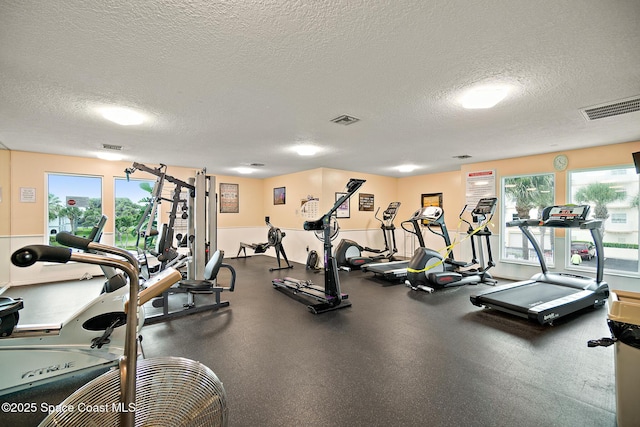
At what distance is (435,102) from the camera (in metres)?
2.88

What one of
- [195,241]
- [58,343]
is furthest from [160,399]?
[195,241]

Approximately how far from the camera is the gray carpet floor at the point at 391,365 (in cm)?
181

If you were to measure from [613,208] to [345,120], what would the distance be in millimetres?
4711

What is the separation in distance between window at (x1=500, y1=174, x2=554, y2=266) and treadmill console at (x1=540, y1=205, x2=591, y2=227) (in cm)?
136

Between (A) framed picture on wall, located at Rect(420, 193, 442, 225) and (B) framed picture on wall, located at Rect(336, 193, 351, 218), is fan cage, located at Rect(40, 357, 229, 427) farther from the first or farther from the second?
(A) framed picture on wall, located at Rect(420, 193, 442, 225)

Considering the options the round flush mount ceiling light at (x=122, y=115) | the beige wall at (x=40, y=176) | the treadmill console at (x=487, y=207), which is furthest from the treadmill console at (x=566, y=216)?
the beige wall at (x=40, y=176)

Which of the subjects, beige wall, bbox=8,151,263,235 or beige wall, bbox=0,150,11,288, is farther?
beige wall, bbox=8,151,263,235

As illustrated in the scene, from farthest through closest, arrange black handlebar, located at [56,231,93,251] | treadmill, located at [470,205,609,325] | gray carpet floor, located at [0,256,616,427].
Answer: treadmill, located at [470,205,609,325]
gray carpet floor, located at [0,256,616,427]
black handlebar, located at [56,231,93,251]

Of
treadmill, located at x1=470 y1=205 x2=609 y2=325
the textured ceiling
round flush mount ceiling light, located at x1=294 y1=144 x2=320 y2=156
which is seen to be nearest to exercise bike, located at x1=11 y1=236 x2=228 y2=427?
the textured ceiling

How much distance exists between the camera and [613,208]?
180 inches

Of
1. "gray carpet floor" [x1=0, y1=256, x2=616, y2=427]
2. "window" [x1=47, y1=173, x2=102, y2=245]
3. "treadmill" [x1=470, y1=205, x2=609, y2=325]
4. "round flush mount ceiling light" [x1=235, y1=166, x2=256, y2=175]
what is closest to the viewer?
"gray carpet floor" [x1=0, y1=256, x2=616, y2=427]

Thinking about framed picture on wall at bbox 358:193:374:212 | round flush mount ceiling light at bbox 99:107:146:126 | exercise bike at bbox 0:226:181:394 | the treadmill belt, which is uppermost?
round flush mount ceiling light at bbox 99:107:146:126

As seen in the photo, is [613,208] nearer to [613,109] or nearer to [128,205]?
[613,109]

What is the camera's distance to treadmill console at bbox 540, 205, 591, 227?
12.1 ft
